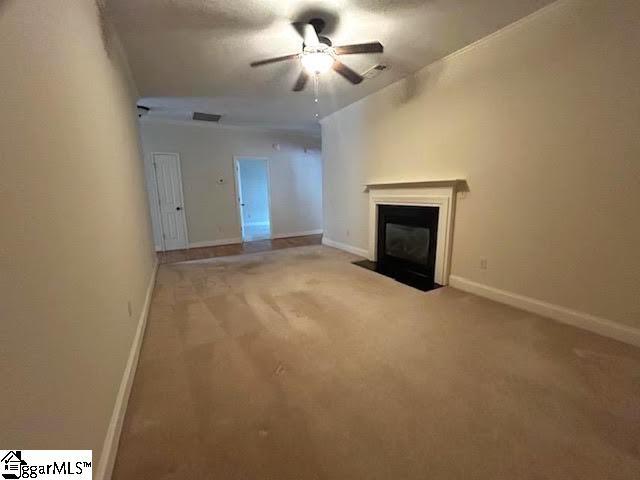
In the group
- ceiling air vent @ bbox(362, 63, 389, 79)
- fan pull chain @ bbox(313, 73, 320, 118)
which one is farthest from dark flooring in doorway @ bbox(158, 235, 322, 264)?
ceiling air vent @ bbox(362, 63, 389, 79)

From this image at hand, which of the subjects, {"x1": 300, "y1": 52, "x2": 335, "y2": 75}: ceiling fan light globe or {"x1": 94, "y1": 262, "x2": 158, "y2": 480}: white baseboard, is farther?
{"x1": 300, "y1": 52, "x2": 335, "y2": 75}: ceiling fan light globe

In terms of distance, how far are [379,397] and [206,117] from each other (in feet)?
19.2

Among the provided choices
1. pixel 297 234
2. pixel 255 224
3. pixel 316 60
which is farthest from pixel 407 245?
pixel 255 224

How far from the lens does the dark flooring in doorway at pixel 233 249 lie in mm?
5531

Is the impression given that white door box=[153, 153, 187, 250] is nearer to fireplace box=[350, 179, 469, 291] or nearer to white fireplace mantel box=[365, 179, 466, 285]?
fireplace box=[350, 179, 469, 291]

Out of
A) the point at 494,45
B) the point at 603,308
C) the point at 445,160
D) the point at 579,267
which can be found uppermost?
the point at 494,45

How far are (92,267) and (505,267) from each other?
11.2ft

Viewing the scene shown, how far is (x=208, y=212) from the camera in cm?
656

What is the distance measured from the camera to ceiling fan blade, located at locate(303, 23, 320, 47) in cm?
238

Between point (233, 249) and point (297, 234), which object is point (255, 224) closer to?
point (297, 234)

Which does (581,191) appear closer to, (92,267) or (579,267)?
(579,267)

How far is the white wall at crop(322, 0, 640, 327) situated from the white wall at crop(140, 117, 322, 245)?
4.17 metres

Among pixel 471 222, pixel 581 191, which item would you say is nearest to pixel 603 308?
pixel 581 191

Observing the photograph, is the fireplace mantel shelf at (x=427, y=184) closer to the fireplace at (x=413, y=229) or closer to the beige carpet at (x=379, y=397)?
the fireplace at (x=413, y=229)
